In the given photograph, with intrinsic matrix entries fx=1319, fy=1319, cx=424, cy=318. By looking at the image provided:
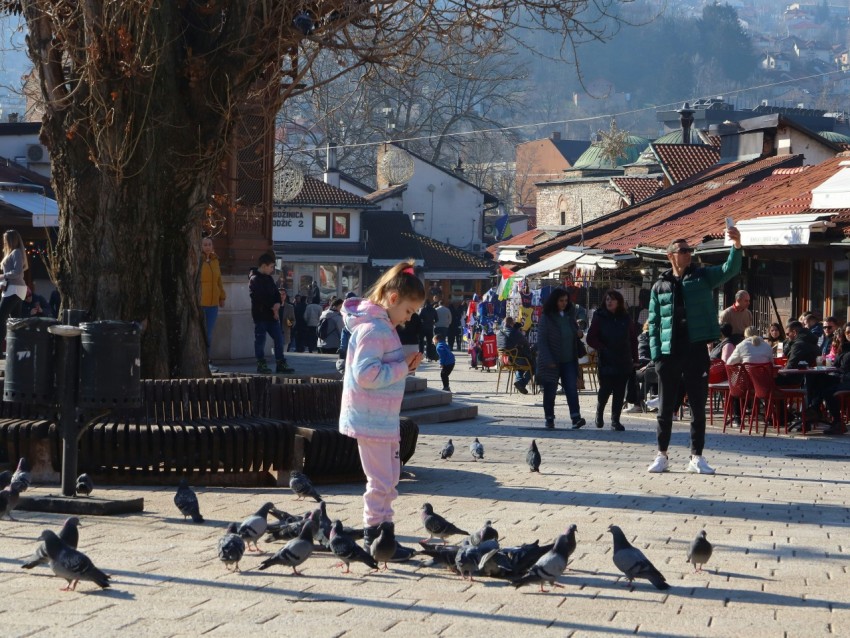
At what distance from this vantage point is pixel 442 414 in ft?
52.3

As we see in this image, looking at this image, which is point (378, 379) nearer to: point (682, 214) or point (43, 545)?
point (43, 545)

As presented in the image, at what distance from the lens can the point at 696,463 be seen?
441 inches

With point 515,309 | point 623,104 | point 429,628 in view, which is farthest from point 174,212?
point 623,104

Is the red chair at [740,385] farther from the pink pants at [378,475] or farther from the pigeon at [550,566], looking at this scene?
the pigeon at [550,566]

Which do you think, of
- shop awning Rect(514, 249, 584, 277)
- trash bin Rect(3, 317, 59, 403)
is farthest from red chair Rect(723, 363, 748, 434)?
shop awning Rect(514, 249, 584, 277)

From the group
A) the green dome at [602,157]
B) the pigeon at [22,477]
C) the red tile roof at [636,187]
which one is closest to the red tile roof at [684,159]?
the red tile roof at [636,187]

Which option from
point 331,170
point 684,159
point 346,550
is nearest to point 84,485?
point 346,550

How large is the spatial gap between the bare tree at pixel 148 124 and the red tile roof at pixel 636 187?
3774 cm

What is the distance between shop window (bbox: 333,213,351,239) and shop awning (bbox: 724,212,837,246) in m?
42.6

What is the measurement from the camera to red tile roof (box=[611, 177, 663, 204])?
47.9 metres

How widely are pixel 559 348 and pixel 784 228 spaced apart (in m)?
4.52

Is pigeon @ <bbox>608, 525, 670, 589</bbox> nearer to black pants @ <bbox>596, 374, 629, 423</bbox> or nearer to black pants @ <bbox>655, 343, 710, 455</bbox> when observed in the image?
black pants @ <bbox>655, 343, 710, 455</bbox>

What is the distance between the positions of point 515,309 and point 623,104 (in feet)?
576

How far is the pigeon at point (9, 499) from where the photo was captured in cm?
769
